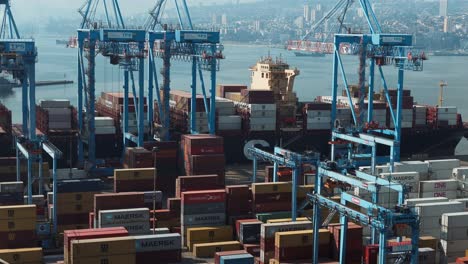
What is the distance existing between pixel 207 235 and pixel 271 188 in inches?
99.8

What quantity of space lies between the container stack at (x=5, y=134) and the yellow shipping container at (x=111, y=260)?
47.9ft

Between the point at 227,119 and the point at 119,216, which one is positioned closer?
the point at 119,216

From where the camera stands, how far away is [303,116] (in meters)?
36.0

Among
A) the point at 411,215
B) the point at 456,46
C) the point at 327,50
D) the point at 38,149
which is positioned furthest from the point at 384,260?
the point at 456,46

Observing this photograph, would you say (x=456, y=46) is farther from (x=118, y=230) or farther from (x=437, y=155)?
(x=118, y=230)

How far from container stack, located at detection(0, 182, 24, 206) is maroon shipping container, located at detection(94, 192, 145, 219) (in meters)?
2.48

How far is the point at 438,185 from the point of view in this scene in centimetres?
2234

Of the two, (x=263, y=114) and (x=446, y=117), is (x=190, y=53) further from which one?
(x=446, y=117)

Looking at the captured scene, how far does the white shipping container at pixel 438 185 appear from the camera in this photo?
873 inches

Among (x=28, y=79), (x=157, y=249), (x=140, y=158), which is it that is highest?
(x=28, y=79)

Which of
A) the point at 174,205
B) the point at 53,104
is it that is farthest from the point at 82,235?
the point at 53,104

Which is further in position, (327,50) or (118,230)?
(327,50)

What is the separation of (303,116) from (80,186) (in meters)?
15.8

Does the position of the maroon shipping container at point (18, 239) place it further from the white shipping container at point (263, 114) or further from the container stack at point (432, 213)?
the white shipping container at point (263, 114)
